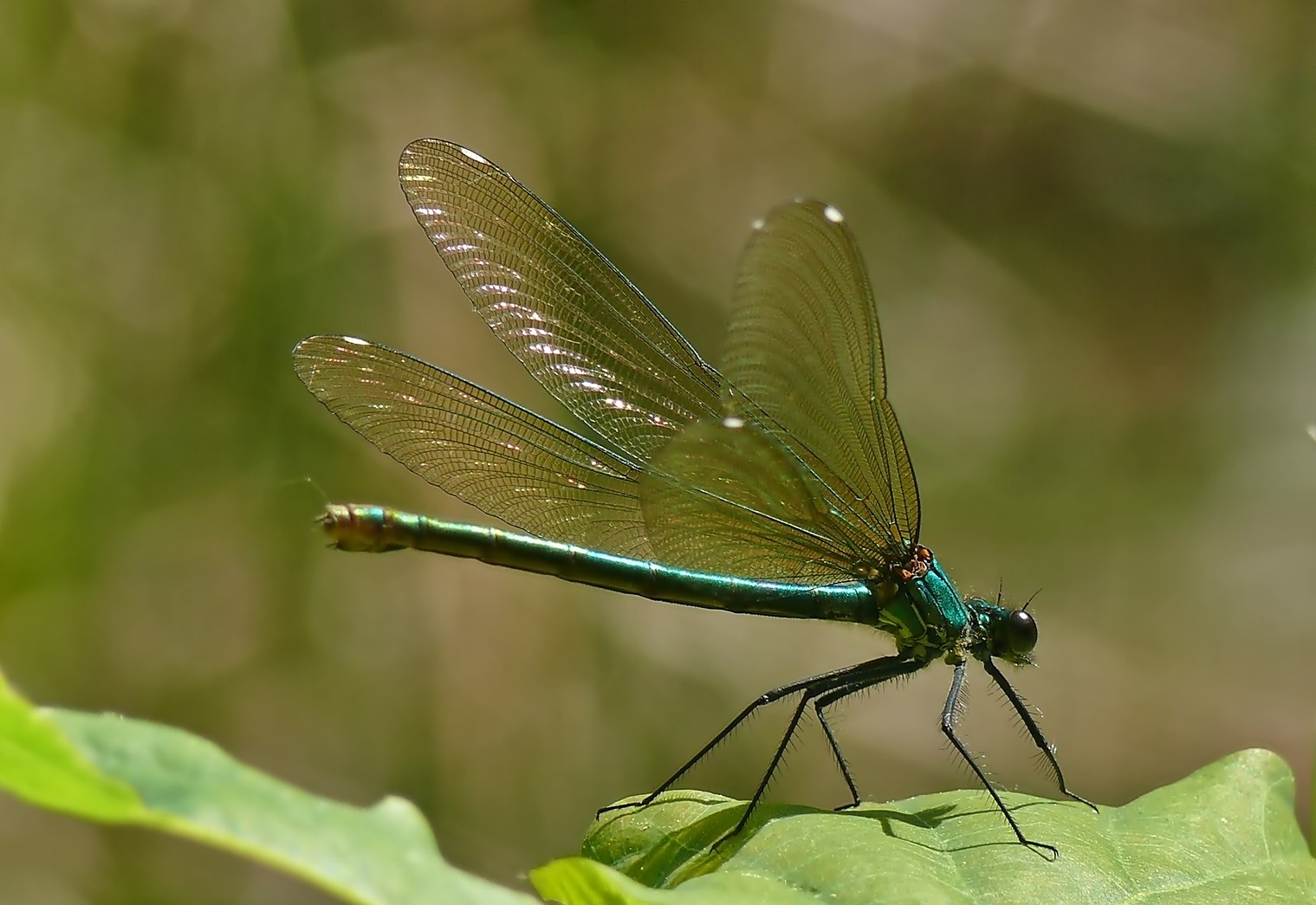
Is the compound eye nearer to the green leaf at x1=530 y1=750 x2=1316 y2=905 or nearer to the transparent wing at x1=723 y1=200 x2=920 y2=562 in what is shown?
the transparent wing at x1=723 y1=200 x2=920 y2=562

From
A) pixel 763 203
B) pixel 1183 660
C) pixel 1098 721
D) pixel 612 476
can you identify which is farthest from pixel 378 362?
pixel 1183 660

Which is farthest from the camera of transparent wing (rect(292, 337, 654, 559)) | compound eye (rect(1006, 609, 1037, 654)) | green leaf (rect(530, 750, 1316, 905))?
compound eye (rect(1006, 609, 1037, 654))

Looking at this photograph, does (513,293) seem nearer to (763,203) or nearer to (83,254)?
(83,254)

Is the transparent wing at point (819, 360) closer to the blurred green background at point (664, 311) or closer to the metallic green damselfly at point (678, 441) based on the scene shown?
the metallic green damselfly at point (678, 441)

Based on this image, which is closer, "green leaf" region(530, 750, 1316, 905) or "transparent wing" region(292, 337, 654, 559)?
"green leaf" region(530, 750, 1316, 905)

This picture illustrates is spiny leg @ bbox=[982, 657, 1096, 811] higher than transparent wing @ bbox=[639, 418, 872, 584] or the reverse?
the reverse

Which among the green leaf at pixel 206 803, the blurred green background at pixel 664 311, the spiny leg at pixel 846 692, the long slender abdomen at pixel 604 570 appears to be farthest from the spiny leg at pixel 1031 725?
the green leaf at pixel 206 803

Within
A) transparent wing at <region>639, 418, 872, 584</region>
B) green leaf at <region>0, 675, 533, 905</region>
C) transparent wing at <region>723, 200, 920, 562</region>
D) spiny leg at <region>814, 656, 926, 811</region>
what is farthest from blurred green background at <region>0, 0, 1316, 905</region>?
green leaf at <region>0, 675, 533, 905</region>

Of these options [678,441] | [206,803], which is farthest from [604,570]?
[206,803]
